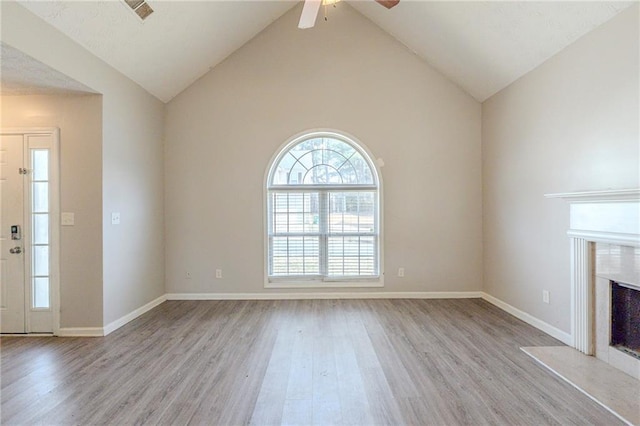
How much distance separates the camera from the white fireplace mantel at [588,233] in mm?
2457

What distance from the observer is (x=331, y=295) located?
4773mm

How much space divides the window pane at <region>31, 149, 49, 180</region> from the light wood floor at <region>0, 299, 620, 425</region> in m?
1.69

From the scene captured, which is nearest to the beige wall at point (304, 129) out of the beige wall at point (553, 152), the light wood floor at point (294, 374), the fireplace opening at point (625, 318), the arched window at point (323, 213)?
the arched window at point (323, 213)

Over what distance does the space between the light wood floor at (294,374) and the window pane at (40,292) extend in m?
0.36

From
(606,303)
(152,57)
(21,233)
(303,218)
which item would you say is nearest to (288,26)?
(152,57)

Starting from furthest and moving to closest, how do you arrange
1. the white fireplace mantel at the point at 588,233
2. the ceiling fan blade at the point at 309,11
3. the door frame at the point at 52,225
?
the door frame at the point at 52,225 → the ceiling fan blade at the point at 309,11 → the white fireplace mantel at the point at 588,233

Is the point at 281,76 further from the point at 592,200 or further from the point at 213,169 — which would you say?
the point at 592,200

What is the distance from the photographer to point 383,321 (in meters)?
3.79

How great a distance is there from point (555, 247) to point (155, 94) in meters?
5.18

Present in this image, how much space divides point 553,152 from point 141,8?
14.0 ft

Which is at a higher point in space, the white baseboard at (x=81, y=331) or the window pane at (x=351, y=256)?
the window pane at (x=351, y=256)

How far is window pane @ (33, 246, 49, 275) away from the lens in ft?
11.3

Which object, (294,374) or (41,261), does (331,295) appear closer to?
(294,374)

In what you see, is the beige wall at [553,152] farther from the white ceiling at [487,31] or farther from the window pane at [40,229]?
the window pane at [40,229]
